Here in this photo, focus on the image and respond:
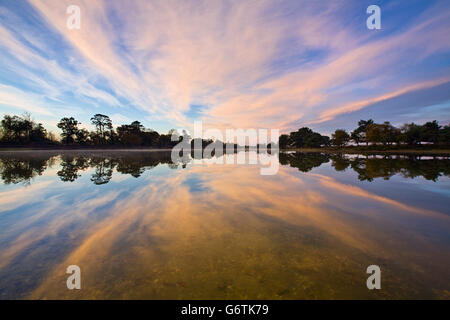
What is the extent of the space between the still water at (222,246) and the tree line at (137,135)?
87.3 metres

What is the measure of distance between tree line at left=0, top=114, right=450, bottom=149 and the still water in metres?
87.3

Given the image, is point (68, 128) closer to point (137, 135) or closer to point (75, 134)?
point (75, 134)

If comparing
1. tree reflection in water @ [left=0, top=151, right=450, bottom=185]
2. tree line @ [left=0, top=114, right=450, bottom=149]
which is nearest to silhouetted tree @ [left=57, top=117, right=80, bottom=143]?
tree line @ [left=0, top=114, right=450, bottom=149]

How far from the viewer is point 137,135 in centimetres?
10756

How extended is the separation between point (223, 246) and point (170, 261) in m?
1.52

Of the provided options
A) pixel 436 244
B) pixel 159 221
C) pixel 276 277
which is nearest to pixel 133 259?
pixel 159 221

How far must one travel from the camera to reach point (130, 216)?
24.1 ft

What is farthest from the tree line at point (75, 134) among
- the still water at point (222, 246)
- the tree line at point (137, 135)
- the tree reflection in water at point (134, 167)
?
the still water at point (222, 246)

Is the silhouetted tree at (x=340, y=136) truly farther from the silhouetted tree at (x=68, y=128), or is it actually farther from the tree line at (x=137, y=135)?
the silhouetted tree at (x=68, y=128)

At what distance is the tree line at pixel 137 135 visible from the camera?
237 ft

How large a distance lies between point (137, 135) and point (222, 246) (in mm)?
116723

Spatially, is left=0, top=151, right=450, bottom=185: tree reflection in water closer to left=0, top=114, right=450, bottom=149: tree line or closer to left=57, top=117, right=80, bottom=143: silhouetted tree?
Result: left=0, top=114, right=450, bottom=149: tree line

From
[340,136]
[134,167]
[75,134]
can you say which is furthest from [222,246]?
[75,134]
